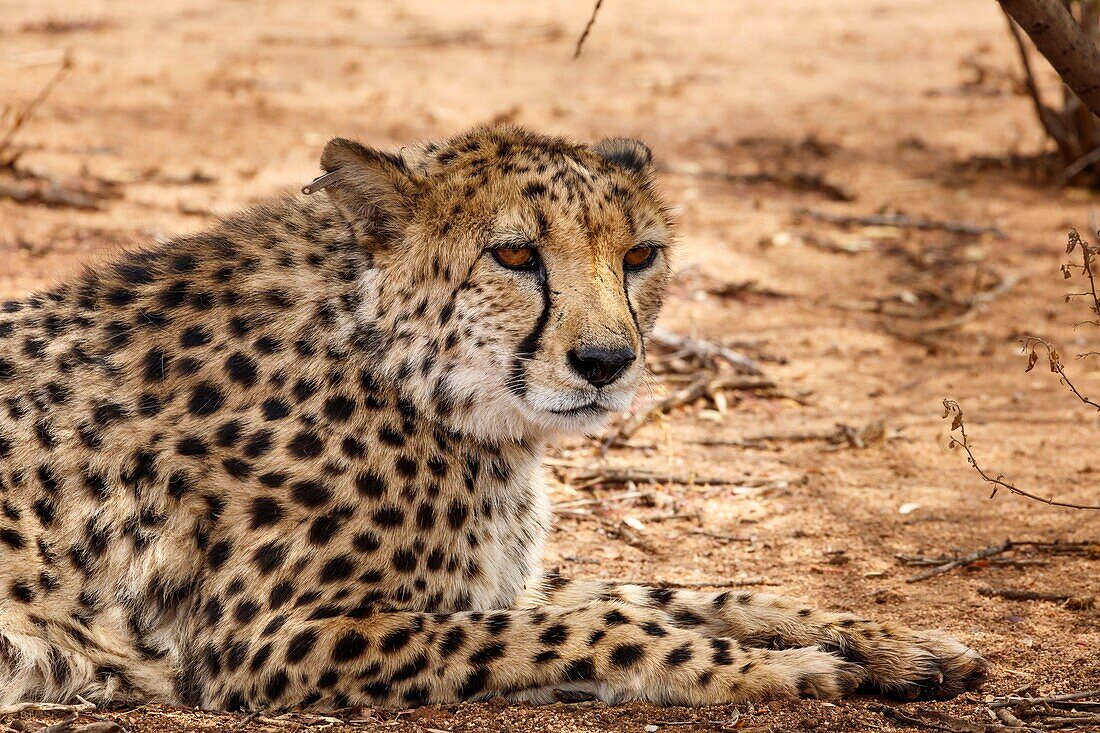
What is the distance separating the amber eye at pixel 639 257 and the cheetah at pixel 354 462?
0.01 meters

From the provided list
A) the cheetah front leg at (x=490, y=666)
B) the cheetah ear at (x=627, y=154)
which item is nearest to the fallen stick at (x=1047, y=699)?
the cheetah front leg at (x=490, y=666)

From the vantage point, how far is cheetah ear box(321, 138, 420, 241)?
3557 mm

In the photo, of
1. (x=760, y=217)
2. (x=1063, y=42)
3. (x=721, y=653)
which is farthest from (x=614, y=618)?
(x=760, y=217)

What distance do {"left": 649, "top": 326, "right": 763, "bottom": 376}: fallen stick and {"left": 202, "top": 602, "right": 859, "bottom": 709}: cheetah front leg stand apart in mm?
2702

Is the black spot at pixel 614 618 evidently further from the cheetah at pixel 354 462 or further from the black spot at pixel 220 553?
the black spot at pixel 220 553

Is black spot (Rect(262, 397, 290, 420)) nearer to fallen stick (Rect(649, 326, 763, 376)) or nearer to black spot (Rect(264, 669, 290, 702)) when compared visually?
black spot (Rect(264, 669, 290, 702))

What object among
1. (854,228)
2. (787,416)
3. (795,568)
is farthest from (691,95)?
(795,568)

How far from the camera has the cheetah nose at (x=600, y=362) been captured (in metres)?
3.34

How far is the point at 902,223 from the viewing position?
7914mm

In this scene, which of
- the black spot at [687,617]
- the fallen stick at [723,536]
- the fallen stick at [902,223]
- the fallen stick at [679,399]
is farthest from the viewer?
the fallen stick at [902,223]

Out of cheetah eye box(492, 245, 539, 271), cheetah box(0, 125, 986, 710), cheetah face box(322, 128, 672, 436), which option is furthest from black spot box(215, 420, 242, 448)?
Result: cheetah eye box(492, 245, 539, 271)

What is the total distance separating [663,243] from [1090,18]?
15.1ft

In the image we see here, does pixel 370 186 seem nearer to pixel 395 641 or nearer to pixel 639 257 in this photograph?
pixel 639 257

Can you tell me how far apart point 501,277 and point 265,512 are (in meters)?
0.85
